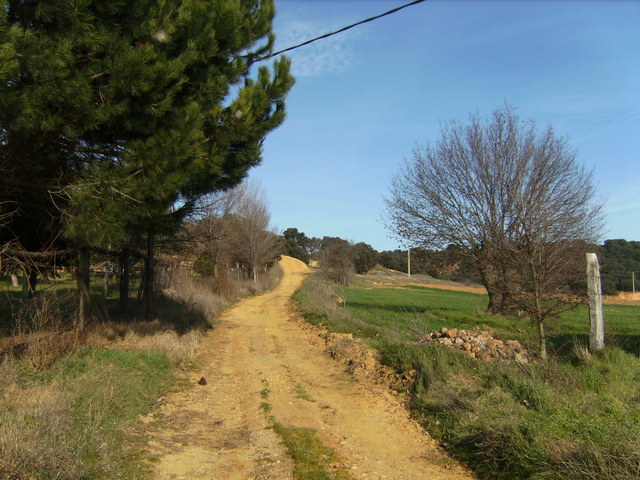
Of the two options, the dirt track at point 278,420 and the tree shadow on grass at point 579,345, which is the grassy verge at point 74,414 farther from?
the tree shadow on grass at point 579,345

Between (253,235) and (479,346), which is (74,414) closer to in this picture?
(479,346)

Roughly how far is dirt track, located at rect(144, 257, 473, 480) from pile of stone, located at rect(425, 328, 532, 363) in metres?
2.60

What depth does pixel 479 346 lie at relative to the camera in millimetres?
10539

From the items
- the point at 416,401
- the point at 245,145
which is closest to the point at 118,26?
the point at 245,145

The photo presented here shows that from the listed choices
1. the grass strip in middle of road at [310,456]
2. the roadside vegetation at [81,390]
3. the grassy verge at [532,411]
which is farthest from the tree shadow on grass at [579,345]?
the roadside vegetation at [81,390]

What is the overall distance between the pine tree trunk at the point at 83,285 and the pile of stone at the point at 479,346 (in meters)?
7.30

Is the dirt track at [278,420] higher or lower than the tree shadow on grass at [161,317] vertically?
lower

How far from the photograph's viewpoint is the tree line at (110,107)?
6.39 meters

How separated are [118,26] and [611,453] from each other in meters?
8.29

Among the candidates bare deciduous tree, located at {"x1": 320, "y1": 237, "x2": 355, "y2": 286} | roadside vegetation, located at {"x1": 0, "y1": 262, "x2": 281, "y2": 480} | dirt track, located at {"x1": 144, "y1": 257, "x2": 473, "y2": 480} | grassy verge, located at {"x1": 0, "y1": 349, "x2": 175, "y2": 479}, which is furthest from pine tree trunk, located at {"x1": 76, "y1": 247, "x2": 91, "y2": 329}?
bare deciduous tree, located at {"x1": 320, "y1": 237, "x2": 355, "y2": 286}

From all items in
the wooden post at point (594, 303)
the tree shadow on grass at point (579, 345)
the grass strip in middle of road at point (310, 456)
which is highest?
the wooden post at point (594, 303)

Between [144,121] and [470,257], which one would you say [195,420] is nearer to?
[144,121]

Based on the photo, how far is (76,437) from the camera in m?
4.47

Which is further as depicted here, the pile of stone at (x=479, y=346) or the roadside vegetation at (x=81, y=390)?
the pile of stone at (x=479, y=346)
